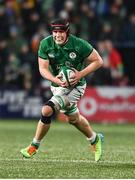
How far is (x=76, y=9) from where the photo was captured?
22203 millimetres

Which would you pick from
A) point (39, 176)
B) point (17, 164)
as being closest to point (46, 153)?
point (17, 164)

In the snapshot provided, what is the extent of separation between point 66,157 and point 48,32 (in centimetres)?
1133

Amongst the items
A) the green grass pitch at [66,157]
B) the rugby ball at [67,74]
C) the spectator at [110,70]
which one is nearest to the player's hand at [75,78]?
the rugby ball at [67,74]

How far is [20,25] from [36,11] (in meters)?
0.67

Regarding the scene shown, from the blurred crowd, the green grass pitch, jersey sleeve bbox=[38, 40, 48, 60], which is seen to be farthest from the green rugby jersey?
the blurred crowd

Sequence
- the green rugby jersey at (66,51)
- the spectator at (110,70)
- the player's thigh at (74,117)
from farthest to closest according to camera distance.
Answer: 1. the spectator at (110,70)
2. the player's thigh at (74,117)
3. the green rugby jersey at (66,51)

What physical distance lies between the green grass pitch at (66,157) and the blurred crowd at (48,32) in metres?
3.57

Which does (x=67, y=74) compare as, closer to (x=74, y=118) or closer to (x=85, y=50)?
(x=85, y=50)

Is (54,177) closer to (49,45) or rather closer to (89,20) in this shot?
(49,45)

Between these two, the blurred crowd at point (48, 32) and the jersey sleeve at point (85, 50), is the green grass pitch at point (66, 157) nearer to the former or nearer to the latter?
the jersey sleeve at point (85, 50)

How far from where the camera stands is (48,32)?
2186 centimetres

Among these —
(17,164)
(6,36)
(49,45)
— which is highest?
(49,45)

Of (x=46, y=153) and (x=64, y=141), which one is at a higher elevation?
(x=46, y=153)

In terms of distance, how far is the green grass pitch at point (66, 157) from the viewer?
867cm
